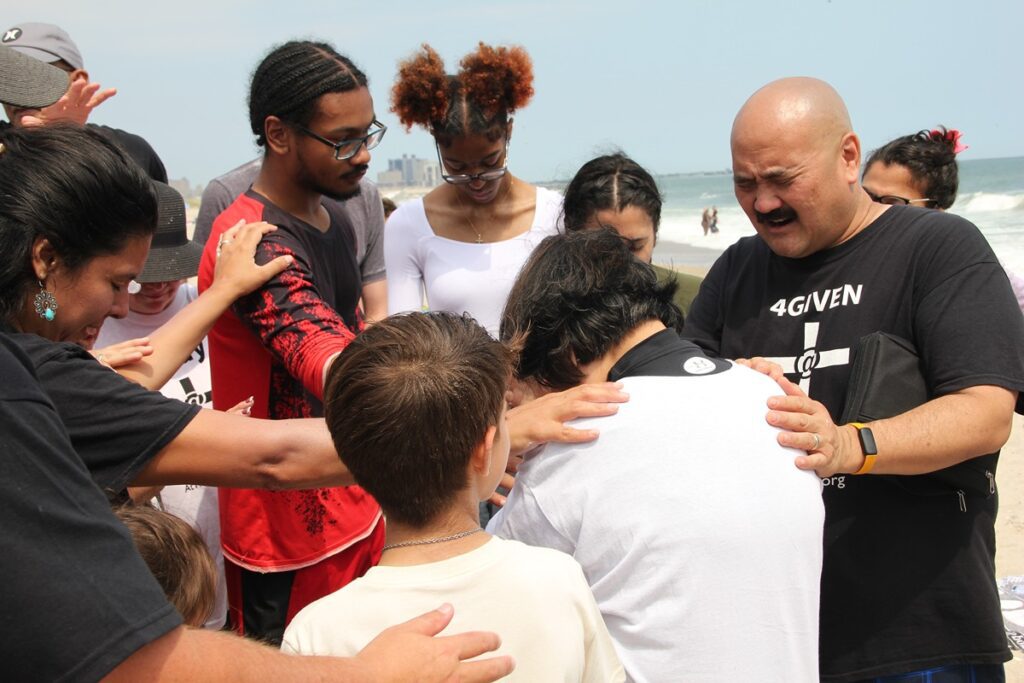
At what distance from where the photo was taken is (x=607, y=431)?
1727 millimetres

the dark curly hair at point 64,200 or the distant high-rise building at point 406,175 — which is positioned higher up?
the dark curly hair at point 64,200

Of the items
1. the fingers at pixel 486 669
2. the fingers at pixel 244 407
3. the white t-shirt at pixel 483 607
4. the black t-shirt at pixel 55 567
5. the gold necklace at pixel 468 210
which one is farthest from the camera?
the gold necklace at pixel 468 210

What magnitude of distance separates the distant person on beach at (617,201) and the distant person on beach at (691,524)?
5.83 feet

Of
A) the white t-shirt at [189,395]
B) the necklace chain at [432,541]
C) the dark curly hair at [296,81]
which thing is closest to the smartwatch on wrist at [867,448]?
the necklace chain at [432,541]

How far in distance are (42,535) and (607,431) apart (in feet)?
3.22

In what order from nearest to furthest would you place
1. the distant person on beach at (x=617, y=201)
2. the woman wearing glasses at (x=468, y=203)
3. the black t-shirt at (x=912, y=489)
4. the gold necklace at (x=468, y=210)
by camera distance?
the black t-shirt at (x=912, y=489) → the distant person on beach at (x=617, y=201) → the woman wearing glasses at (x=468, y=203) → the gold necklace at (x=468, y=210)

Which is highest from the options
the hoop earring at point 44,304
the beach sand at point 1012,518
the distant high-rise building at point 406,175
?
the hoop earring at point 44,304

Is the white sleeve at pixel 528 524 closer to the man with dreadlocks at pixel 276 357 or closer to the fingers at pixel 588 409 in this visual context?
the fingers at pixel 588 409

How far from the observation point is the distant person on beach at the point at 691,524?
5.42 ft

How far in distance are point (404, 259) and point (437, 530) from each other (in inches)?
95.0

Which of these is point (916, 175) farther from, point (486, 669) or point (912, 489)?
point (486, 669)

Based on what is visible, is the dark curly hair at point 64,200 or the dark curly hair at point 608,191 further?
the dark curly hair at point 608,191

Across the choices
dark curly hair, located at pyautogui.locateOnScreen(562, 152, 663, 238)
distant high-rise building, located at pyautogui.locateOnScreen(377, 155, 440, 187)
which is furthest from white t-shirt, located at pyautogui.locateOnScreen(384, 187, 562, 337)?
distant high-rise building, located at pyautogui.locateOnScreen(377, 155, 440, 187)

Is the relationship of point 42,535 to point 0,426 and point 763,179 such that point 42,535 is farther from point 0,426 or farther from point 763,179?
point 763,179
